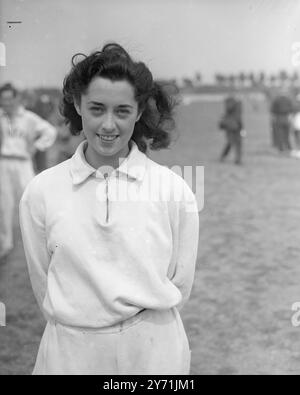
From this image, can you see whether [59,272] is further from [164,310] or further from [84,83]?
[84,83]

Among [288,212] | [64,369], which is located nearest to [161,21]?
[64,369]

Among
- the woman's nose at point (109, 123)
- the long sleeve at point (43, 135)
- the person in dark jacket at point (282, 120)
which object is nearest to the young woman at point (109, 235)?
the woman's nose at point (109, 123)

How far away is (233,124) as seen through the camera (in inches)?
372

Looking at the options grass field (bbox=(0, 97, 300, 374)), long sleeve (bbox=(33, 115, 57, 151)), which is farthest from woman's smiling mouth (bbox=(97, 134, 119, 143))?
long sleeve (bbox=(33, 115, 57, 151))

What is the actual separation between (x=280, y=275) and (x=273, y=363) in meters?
1.37

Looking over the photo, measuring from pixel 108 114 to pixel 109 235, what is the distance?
1.01 ft

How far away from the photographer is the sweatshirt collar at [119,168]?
175cm

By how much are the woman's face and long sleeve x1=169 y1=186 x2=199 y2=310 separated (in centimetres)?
23

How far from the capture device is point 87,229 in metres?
1.72

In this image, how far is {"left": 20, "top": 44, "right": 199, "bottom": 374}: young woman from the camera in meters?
1.72

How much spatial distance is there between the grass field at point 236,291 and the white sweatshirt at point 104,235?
1.33 meters

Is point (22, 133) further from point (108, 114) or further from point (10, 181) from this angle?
point (108, 114)

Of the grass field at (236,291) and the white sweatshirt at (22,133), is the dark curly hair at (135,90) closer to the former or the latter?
the grass field at (236,291)

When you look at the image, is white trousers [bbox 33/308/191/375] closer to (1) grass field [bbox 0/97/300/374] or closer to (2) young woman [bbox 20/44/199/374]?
(2) young woman [bbox 20/44/199/374]
